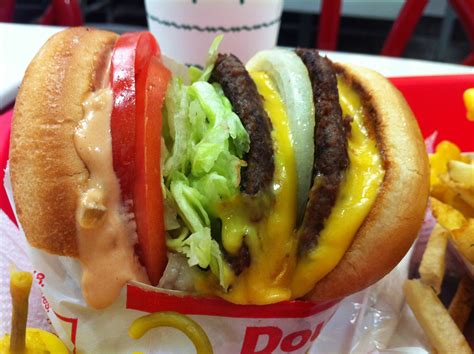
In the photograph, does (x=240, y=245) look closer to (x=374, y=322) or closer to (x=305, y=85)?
(x=305, y=85)

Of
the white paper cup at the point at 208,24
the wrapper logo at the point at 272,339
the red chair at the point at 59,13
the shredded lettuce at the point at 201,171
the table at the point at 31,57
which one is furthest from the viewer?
the red chair at the point at 59,13

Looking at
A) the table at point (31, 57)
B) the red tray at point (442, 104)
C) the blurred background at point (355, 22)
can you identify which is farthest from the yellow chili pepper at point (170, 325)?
the blurred background at point (355, 22)

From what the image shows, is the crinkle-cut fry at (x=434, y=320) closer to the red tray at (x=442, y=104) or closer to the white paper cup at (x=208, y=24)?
the red tray at (x=442, y=104)

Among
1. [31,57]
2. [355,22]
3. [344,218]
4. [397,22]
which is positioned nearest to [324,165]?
[344,218]

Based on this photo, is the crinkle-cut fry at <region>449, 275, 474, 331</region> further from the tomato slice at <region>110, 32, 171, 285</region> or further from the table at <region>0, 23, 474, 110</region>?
the table at <region>0, 23, 474, 110</region>

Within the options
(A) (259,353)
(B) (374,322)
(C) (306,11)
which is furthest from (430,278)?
(C) (306,11)

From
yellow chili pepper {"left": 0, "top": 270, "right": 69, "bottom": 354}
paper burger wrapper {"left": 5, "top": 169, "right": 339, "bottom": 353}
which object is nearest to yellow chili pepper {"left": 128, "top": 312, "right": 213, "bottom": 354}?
paper burger wrapper {"left": 5, "top": 169, "right": 339, "bottom": 353}

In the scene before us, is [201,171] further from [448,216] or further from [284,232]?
[448,216]
